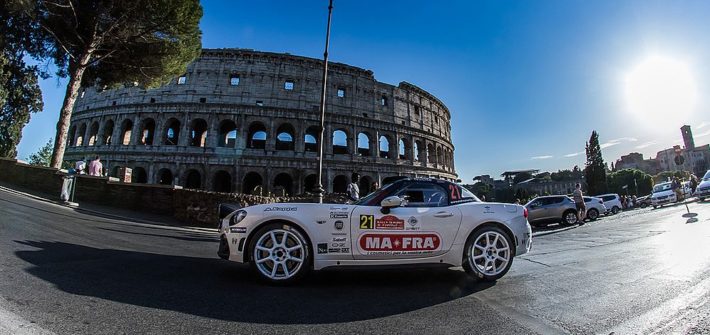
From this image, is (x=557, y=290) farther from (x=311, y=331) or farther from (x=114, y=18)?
(x=114, y=18)

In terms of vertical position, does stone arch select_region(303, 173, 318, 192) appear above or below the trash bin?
above

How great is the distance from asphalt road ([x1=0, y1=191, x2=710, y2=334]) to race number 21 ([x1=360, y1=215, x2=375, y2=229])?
0.66 meters

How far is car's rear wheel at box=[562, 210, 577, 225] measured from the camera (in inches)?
543

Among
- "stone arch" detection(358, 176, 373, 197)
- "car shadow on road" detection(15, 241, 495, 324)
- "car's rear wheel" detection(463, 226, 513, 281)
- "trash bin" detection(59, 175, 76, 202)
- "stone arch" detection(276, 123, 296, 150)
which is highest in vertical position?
"stone arch" detection(276, 123, 296, 150)

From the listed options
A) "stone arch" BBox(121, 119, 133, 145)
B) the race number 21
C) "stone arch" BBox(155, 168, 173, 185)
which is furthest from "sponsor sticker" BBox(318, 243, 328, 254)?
"stone arch" BBox(121, 119, 133, 145)

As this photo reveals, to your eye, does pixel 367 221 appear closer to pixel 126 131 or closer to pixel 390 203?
pixel 390 203

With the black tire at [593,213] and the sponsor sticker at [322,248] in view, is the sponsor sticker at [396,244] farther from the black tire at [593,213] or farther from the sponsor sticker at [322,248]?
the black tire at [593,213]

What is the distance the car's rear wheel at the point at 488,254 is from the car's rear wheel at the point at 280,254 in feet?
6.52

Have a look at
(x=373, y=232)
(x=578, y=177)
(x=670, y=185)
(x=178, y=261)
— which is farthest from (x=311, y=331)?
(x=578, y=177)

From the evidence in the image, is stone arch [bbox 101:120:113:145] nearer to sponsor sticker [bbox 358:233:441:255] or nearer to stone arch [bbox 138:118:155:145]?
stone arch [bbox 138:118:155:145]

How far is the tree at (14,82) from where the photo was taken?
1644 centimetres

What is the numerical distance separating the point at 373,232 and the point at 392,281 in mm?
662

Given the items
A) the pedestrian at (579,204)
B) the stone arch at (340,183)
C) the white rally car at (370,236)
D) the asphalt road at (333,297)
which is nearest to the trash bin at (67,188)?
the asphalt road at (333,297)

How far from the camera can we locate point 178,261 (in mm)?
4258
